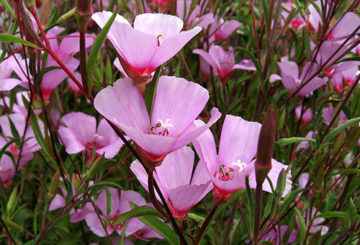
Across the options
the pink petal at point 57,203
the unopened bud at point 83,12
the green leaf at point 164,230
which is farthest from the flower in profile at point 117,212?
the unopened bud at point 83,12

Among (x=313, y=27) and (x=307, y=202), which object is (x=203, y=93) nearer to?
(x=313, y=27)

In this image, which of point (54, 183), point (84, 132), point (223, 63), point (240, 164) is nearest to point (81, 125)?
point (84, 132)

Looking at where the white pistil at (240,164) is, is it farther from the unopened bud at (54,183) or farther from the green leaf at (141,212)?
the unopened bud at (54,183)

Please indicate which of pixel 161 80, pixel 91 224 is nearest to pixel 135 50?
pixel 161 80

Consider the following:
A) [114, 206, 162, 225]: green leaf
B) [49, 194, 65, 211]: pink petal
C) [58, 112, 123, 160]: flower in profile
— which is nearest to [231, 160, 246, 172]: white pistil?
[114, 206, 162, 225]: green leaf

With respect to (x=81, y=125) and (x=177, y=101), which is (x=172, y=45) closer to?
A: (x=177, y=101)
